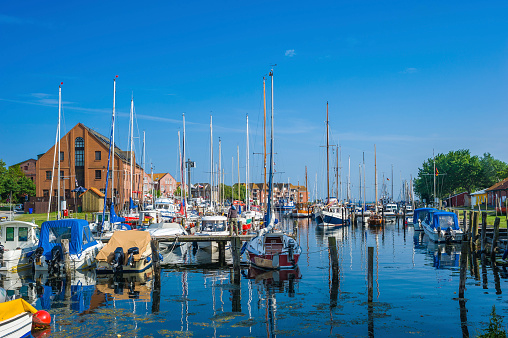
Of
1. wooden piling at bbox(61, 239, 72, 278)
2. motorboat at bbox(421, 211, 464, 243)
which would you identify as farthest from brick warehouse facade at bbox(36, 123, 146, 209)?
wooden piling at bbox(61, 239, 72, 278)

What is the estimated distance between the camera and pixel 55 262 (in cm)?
2938

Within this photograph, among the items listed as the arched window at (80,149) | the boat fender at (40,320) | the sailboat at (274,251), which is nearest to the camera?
the boat fender at (40,320)

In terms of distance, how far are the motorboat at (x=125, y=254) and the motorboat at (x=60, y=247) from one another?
1.97m

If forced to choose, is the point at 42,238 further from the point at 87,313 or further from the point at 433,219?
the point at 433,219

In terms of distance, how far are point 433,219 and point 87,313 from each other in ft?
130

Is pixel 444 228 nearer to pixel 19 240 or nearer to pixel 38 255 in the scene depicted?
pixel 38 255

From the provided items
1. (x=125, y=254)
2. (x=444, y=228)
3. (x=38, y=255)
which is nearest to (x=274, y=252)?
(x=125, y=254)

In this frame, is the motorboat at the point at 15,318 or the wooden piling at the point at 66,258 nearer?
the motorboat at the point at 15,318

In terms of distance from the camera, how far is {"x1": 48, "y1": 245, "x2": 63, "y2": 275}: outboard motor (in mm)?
29250

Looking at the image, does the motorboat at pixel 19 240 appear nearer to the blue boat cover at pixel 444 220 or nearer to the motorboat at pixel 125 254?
the motorboat at pixel 125 254

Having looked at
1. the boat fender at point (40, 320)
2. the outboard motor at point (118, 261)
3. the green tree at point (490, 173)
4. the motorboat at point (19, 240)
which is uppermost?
the green tree at point (490, 173)

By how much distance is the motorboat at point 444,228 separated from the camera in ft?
150

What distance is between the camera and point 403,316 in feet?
64.0

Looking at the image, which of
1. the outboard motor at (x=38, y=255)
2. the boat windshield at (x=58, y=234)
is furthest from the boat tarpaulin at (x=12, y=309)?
the boat windshield at (x=58, y=234)
